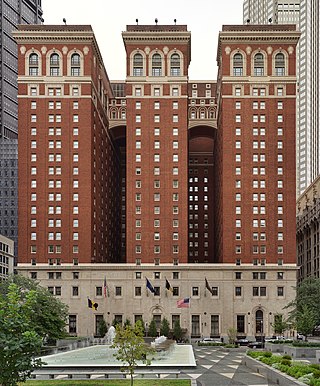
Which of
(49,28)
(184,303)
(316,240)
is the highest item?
(49,28)

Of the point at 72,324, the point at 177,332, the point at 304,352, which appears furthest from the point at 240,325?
the point at 304,352

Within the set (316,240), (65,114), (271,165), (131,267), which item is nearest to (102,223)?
(131,267)

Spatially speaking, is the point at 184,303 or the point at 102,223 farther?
the point at 102,223

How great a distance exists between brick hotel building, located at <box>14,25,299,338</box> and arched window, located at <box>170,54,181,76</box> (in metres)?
0.29

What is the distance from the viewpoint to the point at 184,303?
352 feet

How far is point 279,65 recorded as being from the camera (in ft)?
451

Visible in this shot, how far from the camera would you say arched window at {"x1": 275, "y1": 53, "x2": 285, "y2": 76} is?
137 m

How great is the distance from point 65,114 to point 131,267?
32.5 meters

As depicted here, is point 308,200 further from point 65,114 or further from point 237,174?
point 65,114

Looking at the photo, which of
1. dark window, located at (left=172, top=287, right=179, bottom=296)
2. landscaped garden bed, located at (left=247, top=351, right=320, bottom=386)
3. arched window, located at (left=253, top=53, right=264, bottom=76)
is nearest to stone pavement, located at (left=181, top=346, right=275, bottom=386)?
landscaped garden bed, located at (left=247, top=351, right=320, bottom=386)

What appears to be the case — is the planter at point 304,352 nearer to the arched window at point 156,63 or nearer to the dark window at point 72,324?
the dark window at point 72,324

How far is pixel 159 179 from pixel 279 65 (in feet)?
108

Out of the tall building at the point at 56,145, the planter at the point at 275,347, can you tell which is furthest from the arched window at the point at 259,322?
the planter at the point at 275,347

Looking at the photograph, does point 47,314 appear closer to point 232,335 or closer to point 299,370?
point 232,335
